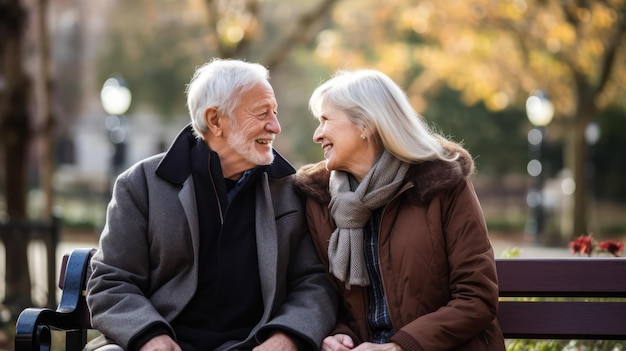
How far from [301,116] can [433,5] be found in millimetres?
17065

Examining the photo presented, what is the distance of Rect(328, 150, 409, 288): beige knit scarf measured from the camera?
12.7 feet

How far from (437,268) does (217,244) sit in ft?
3.09

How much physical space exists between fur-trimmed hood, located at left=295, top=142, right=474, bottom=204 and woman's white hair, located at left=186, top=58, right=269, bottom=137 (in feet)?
1.63

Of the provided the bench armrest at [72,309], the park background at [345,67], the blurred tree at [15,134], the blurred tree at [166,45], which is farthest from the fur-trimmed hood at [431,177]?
the blurred tree at [166,45]

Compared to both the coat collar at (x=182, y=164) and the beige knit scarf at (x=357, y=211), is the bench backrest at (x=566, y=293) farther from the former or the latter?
the coat collar at (x=182, y=164)

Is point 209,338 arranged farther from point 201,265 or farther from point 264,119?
point 264,119

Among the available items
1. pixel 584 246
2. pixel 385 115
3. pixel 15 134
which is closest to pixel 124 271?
pixel 385 115

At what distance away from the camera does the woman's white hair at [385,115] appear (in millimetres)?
3896

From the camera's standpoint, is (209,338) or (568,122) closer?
(209,338)

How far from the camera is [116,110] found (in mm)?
18969

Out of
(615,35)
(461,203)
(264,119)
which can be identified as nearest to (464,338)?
(461,203)

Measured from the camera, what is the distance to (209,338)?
12.9 feet

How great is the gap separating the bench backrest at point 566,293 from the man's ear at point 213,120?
4.45 ft

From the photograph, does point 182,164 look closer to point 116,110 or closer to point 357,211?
point 357,211
